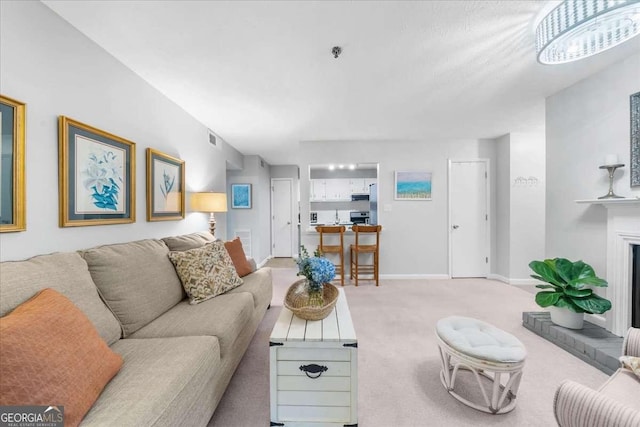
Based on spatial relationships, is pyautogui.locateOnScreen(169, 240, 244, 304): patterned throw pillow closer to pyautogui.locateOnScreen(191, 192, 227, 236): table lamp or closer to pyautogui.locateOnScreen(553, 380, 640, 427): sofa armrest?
pyautogui.locateOnScreen(191, 192, 227, 236): table lamp

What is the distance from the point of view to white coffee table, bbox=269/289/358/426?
1.29m

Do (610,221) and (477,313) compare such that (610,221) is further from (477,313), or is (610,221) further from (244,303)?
(244,303)

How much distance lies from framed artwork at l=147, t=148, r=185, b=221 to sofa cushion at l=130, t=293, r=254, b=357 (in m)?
1.05

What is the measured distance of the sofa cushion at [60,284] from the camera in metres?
1.07

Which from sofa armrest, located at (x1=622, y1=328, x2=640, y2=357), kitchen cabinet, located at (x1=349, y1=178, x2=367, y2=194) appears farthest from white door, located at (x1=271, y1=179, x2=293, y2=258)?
sofa armrest, located at (x1=622, y1=328, x2=640, y2=357)

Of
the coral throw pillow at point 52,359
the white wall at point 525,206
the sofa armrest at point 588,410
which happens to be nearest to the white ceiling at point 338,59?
the white wall at point 525,206

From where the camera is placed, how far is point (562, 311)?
2.21m

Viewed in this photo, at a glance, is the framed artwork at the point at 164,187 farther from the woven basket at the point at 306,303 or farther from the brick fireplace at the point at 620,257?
the brick fireplace at the point at 620,257

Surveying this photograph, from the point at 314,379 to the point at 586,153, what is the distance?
3.05 meters

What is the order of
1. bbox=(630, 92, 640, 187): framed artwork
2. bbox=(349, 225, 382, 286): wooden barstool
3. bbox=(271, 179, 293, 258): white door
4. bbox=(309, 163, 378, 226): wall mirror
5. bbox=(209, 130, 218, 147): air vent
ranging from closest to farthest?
bbox=(630, 92, 640, 187): framed artwork, bbox=(209, 130, 218, 147): air vent, bbox=(349, 225, 382, 286): wooden barstool, bbox=(309, 163, 378, 226): wall mirror, bbox=(271, 179, 293, 258): white door

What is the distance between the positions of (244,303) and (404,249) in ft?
10.2

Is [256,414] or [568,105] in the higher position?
[568,105]

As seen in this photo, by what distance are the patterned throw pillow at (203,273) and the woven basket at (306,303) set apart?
79 centimetres

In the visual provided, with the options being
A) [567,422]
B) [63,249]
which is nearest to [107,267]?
[63,249]
